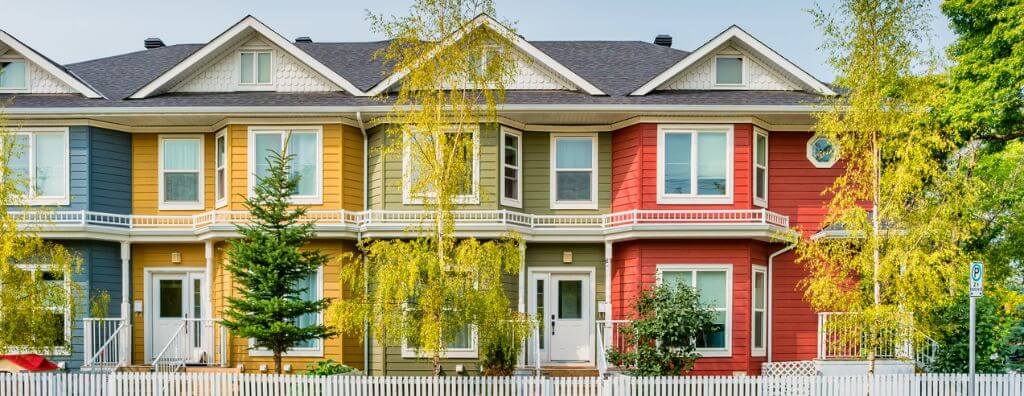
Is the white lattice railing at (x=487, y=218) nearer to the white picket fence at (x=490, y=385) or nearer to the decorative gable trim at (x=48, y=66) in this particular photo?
the decorative gable trim at (x=48, y=66)

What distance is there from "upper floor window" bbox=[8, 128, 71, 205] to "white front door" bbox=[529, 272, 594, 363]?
32.3 feet

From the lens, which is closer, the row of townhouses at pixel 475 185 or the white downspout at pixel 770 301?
the row of townhouses at pixel 475 185

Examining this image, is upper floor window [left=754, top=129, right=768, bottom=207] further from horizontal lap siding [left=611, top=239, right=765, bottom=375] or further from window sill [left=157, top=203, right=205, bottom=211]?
window sill [left=157, top=203, right=205, bottom=211]

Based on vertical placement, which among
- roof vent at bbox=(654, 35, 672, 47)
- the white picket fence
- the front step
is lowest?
the front step

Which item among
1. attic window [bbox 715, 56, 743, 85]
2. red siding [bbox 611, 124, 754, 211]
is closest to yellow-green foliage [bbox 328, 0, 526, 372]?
red siding [bbox 611, 124, 754, 211]

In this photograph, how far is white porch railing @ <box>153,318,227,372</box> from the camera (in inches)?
819

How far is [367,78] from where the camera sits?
74.5 ft

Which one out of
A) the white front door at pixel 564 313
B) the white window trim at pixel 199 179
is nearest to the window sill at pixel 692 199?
the white front door at pixel 564 313

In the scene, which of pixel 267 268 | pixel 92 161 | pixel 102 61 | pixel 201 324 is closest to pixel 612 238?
pixel 267 268

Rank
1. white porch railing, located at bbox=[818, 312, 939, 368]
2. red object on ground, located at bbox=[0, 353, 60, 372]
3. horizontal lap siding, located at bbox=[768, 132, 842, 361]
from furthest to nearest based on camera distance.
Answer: horizontal lap siding, located at bbox=[768, 132, 842, 361] < red object on ground, located at bbox=[0, 353, 60, 372] < white porch railing, located at bbox=[818, 312, 939, 368]

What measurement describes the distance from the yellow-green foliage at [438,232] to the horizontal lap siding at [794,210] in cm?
754

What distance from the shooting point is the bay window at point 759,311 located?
21.3 metres

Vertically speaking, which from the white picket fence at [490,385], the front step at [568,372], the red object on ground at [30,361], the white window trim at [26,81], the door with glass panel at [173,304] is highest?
the white window trim at [26,81]

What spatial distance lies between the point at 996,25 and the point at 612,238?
9.04 metres
